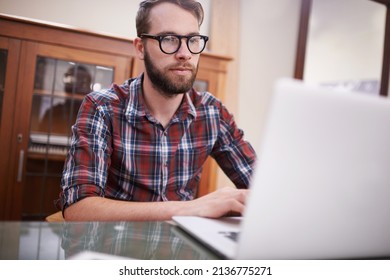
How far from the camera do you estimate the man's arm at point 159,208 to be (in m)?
0.61

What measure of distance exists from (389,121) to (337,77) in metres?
2.15

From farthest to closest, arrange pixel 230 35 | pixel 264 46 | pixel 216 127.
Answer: pixel 264 46 → pixel 230 35 → pixel 216 127

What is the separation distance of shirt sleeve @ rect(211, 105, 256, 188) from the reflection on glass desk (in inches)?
23.6

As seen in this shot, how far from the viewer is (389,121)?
39 cm

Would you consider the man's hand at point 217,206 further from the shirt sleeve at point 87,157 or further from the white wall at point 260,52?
the white wall at point 260,52

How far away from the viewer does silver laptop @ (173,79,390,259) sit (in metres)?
0.36

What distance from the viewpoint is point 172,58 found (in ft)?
3.55

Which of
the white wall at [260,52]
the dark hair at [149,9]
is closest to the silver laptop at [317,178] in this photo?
the dark hair at [149,9]

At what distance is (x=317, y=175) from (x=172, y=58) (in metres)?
0.77

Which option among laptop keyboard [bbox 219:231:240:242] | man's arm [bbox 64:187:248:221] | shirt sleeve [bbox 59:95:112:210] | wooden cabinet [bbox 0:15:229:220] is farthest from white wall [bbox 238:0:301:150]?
laptop keyboard [bbox 219:231:240:242]

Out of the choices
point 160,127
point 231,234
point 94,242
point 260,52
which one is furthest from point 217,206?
point 260,52
